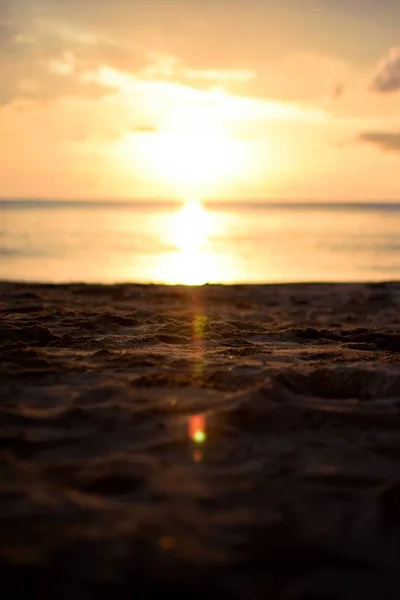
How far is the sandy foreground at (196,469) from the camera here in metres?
1.91

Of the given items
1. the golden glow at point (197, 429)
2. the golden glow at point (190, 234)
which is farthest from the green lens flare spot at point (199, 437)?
the golden glow at point (190, 234)

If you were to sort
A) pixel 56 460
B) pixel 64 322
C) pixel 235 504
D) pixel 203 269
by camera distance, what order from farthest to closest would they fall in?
pixel 203 269 → pixel 64 322 → pixel 56 460 → pixel 235 504

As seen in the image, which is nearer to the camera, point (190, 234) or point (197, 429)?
point (197, 429)

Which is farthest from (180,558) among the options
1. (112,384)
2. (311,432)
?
(112,384)

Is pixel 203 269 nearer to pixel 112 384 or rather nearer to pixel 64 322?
pixel 64 322

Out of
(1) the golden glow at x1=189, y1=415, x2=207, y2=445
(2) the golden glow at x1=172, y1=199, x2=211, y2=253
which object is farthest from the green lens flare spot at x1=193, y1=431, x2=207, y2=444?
(2) the golden glow at x1=172, y1=199, x2=211, y2=253

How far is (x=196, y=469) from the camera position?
255cm

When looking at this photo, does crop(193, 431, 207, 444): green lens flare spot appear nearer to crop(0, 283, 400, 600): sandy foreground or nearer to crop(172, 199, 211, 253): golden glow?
crop(0, 283, 400, 600): sandy foreground

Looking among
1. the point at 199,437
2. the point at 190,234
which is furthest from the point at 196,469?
the point at 190,234

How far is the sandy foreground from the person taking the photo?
191 cm

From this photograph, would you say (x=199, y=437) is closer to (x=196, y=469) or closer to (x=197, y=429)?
(x=197, y=429)

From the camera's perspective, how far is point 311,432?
2947 mm

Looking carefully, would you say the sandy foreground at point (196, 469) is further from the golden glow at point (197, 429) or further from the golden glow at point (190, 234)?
the golden glow at point (190, 234)

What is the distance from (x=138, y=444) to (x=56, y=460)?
1.30 ft
